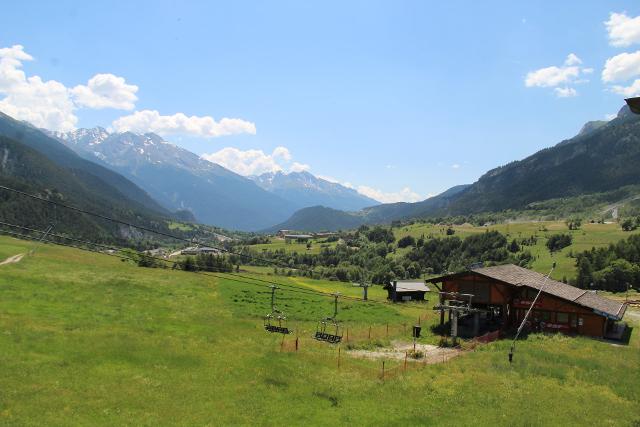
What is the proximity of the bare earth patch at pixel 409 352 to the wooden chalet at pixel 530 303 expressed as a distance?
6.75 meters

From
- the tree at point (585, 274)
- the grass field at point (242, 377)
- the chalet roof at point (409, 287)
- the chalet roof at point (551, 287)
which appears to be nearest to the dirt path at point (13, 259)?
the grass field at point (242, 377)

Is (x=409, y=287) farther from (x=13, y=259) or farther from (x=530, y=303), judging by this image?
(x=13, y=259)

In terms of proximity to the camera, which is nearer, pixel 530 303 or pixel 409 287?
pixel 530 303

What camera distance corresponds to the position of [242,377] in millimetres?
36219

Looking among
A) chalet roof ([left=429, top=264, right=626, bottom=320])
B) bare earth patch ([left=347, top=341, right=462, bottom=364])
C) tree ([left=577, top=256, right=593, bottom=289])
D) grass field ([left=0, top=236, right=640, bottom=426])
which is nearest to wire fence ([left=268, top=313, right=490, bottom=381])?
bare earth patch ([left=347, top=341, right=462, bottom=364])

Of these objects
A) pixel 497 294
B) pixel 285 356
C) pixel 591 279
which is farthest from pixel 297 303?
pixel 591 279

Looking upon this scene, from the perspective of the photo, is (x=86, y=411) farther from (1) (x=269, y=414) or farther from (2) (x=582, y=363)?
(2) (x=582, y=363)

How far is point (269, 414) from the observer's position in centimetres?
2912

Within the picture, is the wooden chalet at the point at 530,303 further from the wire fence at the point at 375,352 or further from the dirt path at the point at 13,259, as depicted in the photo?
the dirt path at the point at 13,259

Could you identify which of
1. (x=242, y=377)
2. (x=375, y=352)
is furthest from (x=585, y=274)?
(x=242, y=377)

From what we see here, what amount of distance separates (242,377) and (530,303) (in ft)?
138

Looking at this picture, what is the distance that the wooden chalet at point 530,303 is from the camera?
60500 mm

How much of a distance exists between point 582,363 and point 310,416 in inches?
1100

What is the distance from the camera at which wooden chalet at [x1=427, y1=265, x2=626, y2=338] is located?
60500 mm
